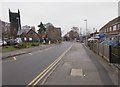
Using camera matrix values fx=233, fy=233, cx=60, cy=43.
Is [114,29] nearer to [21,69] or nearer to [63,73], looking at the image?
[21,69]

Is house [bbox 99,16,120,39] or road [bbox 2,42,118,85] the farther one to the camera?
house [bbox 99,16,120,39]

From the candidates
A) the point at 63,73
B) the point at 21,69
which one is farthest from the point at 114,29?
the point at 63,73

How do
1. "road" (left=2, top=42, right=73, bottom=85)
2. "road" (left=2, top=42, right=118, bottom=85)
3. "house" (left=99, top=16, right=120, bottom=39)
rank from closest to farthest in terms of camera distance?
"road" (left=2, top=42, right=118, bottom=85), "road" (left=2, top=42, right=73, bottom=85), "house" (left=99, top=16, right=120, bottom=39)

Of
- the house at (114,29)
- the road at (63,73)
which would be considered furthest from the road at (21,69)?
the house at (114,29)

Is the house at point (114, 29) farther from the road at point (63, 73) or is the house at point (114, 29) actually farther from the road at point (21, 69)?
the road at point (63, 73)

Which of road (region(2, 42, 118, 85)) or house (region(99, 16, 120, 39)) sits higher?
house (region(99, 16, 120, 39))

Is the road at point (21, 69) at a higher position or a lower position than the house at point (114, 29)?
lower

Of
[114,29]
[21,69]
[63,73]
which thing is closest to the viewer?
[63,73]

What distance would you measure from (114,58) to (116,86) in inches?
255

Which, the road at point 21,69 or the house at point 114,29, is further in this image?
the house at point 114,29

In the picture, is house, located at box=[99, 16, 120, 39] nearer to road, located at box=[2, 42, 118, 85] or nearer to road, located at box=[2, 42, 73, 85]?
road, located at box=[2, 42, 73, 85]

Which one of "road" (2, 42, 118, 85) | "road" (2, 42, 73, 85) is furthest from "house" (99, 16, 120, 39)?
"road" (2, 42, 118, 85)

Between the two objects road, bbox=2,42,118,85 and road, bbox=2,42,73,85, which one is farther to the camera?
road, bbox=2,42,73,85

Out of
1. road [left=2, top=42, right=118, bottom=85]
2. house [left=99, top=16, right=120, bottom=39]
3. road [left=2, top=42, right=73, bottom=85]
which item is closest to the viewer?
road [left=2, top=42, right=118, bottom=85]
